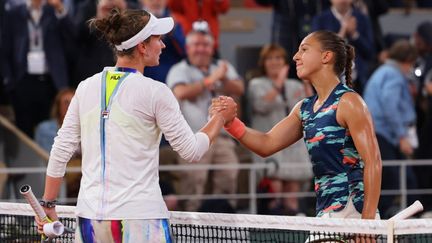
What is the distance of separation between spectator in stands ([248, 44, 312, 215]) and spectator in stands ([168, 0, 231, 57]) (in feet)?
2.31

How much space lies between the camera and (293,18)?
13820 millimetres

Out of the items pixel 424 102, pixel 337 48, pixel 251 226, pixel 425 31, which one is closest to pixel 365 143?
pixel 337 48

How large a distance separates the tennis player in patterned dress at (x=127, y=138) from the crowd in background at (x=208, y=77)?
580cm

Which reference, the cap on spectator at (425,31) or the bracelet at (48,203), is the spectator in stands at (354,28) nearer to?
the cap on spectator at (425,31)

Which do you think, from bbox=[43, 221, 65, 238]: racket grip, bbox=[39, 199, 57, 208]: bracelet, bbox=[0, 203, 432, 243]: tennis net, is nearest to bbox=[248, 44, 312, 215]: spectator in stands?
bbox=[0, 203, 432, 243]: tennis net

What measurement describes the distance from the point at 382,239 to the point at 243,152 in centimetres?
688

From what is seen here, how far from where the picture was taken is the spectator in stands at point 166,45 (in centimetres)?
1259

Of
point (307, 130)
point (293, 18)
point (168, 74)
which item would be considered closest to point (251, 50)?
point (293, 18)

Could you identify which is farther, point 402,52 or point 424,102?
point 424,102

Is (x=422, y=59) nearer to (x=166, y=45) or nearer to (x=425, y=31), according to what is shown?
(x=425, y=31)

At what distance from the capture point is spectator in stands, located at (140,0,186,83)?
41.3 feet

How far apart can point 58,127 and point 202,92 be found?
1.57 m

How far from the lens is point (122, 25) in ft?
19.9

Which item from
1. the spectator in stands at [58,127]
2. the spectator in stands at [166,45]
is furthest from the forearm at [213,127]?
the spectator in stands at [166,45]
